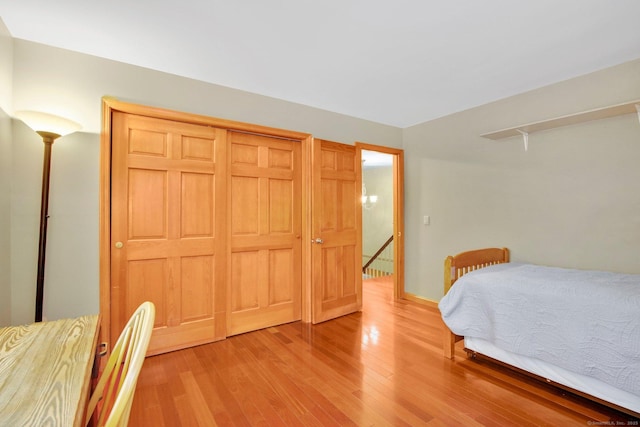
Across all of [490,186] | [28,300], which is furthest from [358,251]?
[28,300]

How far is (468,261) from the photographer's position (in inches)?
107

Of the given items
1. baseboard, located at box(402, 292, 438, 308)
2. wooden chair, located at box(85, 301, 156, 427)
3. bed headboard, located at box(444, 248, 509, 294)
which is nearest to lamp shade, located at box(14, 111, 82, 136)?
wooden chair, located at box(85, 301, 156, 427)

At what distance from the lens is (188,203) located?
2602 mm

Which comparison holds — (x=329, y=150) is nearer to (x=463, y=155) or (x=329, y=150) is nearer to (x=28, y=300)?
(x=463, y=155)

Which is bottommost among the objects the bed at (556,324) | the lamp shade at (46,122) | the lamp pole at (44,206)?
the bed at (556,324)

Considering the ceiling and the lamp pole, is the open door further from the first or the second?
the lamp pole

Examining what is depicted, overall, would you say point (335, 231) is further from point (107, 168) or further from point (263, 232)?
point (107, 168)

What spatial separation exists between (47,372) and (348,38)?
89.7 inches

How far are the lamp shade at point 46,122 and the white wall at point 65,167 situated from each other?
20cm

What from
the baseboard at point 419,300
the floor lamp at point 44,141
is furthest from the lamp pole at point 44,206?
the baseboard at point 419,300

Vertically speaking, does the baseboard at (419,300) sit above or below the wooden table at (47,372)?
below

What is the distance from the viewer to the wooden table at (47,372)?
0.69m

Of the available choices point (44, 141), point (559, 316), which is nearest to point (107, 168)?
point (44, 141)

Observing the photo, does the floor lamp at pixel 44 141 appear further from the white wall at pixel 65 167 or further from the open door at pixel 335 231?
the open door at pixel 335 231
